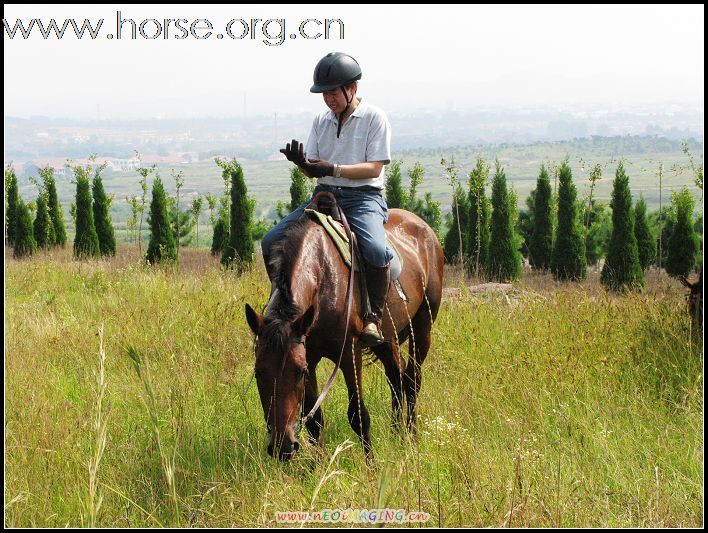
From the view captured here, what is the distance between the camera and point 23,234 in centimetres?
2405

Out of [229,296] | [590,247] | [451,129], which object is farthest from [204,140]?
[229,296]

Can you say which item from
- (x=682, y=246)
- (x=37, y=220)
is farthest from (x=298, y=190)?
(x=37, y=220)

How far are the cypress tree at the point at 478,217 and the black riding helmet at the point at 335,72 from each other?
15.5 m

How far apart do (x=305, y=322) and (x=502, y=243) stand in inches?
618

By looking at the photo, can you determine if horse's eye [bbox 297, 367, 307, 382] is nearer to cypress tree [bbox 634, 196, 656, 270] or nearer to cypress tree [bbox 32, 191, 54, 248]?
cypress tree [bbox 634, 196, 656, 270]

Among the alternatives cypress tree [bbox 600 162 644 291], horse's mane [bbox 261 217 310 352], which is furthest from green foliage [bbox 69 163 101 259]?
horse's mane [bbox 261 217 310 352]

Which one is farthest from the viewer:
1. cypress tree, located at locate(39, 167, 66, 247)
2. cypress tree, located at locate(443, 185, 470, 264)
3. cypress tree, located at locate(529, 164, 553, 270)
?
Answer: cypress tree, located at locate(39, 167, 66, 247)

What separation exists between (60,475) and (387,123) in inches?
124

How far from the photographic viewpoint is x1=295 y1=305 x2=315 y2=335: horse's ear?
4.05 m

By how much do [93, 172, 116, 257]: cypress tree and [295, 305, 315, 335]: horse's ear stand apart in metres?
19.4

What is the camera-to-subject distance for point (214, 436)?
5.15 m

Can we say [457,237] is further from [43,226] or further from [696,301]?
[696,301]

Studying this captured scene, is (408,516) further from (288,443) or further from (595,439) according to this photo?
(595,439)

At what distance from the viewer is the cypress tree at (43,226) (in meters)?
24.9
